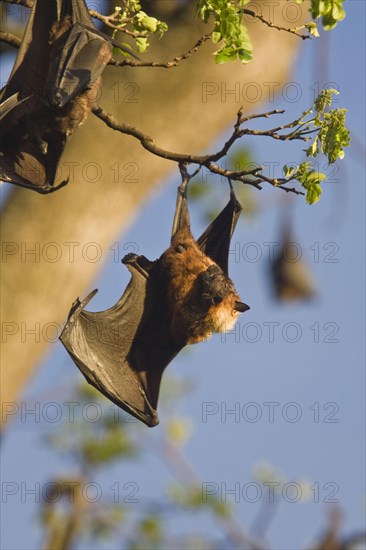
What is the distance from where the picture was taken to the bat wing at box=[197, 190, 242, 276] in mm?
7832

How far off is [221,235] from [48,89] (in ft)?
7.66

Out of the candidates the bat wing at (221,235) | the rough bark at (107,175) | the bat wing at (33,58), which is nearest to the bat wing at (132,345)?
the bat wing at (221,235)

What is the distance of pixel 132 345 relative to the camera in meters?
7.73

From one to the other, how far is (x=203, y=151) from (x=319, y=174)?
510 cm

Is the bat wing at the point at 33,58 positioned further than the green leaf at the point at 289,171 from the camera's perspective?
Yes

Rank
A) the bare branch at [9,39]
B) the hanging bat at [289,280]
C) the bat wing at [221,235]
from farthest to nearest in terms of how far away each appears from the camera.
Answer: the hanging bat at [289,280] → the bat wing at [221,235] → the bare branch at [9,39]

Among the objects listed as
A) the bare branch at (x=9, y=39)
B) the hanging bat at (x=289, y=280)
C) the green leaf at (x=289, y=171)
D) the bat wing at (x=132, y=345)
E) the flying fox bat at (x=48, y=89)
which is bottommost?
the bat wing at (x=132, y=345)

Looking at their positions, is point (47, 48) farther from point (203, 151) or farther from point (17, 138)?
point (203, 151)

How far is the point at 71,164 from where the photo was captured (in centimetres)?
930

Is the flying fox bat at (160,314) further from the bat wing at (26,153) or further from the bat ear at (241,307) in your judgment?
the bat wing at (26,153)

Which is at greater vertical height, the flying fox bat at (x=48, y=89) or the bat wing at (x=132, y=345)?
the flying fox bat at (x=48, y=89)

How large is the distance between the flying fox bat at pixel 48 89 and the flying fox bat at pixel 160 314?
1.25 metres

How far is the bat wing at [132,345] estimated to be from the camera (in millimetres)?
7266

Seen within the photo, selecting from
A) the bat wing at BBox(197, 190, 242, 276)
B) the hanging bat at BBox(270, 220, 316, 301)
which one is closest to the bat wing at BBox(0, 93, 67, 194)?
the bat wing at BBox(197, 190, 242, 276)
